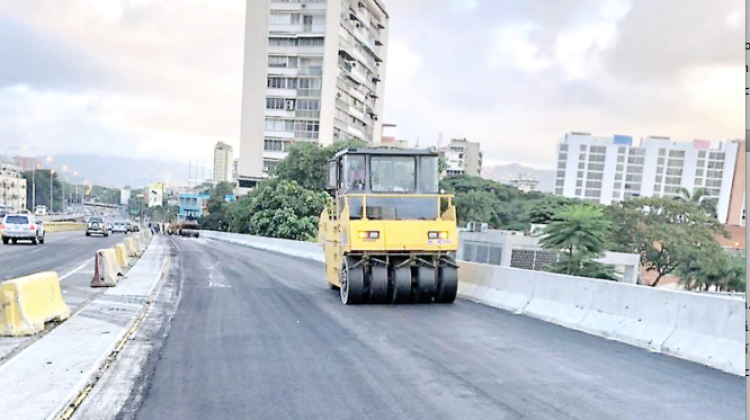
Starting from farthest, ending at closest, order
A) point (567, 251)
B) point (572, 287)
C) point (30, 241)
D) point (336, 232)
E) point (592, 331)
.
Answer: point (30, 241) → point (567, 251) → point (336, 232) → point (572, 287) → point (592, 331)

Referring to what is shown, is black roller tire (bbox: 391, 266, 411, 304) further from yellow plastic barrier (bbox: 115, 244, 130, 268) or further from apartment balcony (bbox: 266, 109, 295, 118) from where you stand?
apartment balcony (bbox: 266, 109, 295, 118)

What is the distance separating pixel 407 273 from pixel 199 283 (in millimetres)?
7248

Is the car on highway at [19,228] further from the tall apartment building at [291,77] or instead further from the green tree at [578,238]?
the tall apartment building at [291,77]

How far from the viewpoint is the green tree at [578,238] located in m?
18.0

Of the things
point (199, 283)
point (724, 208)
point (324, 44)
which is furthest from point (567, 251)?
point (724, 208)

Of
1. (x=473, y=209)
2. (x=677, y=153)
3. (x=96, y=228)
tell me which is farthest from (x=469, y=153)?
(x=96, y=228)

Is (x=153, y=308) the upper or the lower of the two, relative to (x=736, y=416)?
lower

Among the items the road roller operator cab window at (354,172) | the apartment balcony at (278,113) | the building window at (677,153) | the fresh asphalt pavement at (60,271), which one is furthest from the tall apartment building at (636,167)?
the road roller operator cab window at (354,172)

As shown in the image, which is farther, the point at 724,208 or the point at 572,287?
the point at 724,208

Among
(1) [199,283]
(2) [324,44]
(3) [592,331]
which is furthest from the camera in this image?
(2) [324,44]

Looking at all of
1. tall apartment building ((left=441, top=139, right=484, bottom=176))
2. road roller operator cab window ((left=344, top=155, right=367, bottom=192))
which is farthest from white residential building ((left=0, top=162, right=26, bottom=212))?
road roller operator cab window ((left=344, top=155, right=367, bottom=192))

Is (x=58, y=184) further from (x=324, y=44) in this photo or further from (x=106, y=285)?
(x=106, y=285)

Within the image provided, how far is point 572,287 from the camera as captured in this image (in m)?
10.9

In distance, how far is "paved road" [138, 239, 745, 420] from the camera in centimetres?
545
